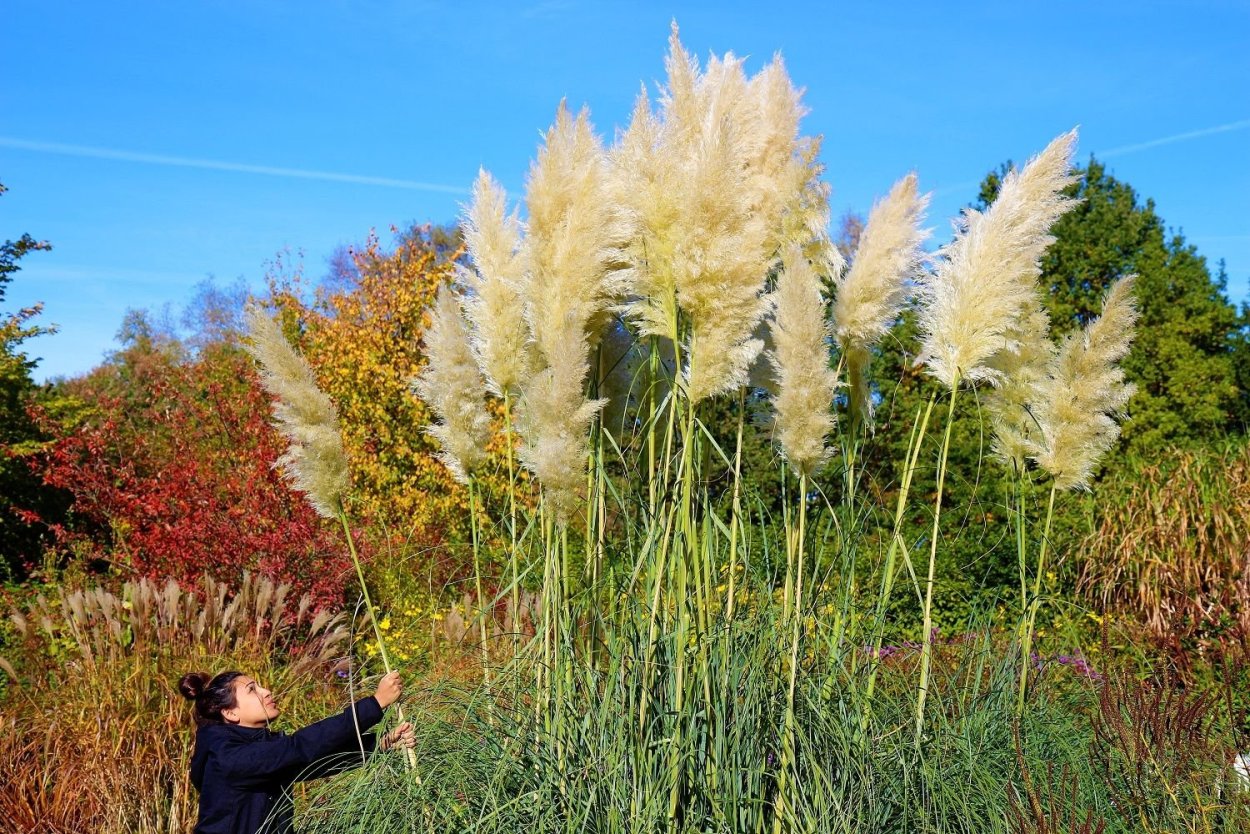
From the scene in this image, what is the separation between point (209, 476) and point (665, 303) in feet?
27.4

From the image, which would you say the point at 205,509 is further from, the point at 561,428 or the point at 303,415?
the point at 561,428

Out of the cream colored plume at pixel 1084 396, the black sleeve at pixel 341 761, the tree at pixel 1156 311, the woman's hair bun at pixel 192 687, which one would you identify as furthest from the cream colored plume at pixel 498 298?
the tree at pixel 1156 311

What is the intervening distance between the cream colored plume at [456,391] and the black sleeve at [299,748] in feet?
2.94

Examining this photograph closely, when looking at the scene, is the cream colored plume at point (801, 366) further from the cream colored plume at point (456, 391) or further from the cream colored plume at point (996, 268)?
the cream colored plume at point (456, 391)

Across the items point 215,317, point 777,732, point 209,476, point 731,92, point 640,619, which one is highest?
point 215,317

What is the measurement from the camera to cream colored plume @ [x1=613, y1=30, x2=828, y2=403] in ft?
11.1

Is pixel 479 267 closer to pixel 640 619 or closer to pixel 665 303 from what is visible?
pixel 665 303

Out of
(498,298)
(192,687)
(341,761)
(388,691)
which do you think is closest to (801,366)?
(498,298)

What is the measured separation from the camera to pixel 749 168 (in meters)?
3.89

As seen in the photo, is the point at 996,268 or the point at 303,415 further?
the point at 996,268

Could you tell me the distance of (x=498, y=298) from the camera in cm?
389

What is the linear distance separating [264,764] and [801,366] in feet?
7.78

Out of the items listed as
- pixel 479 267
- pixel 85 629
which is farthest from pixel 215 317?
pixel 479 267

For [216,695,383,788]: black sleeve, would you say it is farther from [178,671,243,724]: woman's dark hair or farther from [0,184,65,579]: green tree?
[0,184,65,579]: green tree
